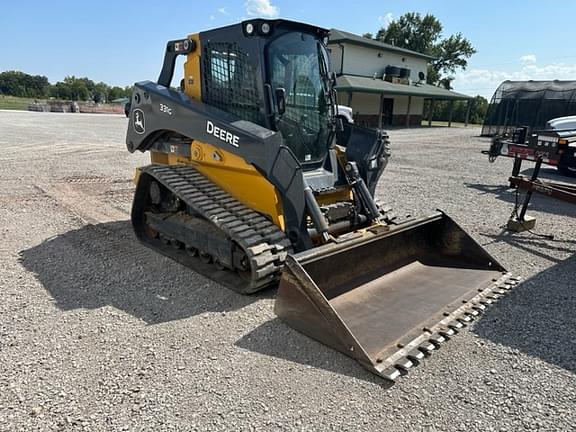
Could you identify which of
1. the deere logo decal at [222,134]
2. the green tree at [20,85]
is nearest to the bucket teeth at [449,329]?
the deere logo decal at [222,134]

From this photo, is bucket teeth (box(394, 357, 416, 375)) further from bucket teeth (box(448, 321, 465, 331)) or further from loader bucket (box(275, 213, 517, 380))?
bucket teeth (box(448, 321, 465, 331))

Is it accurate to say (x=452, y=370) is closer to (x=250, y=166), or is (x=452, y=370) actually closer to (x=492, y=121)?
(x=250, y=166)

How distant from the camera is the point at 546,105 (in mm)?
21547

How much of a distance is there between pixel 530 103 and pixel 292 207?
73.8 feet

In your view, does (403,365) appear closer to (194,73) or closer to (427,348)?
(427,348)

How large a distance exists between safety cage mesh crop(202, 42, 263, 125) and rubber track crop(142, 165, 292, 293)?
33.4 inches

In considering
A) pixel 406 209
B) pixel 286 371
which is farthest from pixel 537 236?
pixel 286 371

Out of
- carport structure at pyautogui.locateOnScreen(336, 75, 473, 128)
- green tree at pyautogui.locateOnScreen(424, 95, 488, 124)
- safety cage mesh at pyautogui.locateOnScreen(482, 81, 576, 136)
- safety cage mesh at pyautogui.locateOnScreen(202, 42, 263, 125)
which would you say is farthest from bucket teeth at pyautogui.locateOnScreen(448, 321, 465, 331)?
green tree at pyautogui.locateOnScreen(424, 95, 488, 124)

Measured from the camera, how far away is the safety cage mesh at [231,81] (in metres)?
4.38

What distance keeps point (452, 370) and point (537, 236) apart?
4.07 metres

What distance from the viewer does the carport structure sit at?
27.4 m

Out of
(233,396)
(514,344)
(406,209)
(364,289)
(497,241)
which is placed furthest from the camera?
(406,209)

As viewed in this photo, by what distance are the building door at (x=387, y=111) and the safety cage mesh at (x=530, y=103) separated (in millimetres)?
10570

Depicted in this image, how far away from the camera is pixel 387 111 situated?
3453cm
